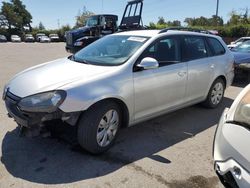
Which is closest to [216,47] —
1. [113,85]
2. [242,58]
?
[113,85]

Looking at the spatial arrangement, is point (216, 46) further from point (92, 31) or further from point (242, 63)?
point (92, 31)

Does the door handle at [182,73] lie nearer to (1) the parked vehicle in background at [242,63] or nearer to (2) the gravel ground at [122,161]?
(2) the gravel ground at [122,161]

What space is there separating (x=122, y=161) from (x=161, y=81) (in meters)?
1.40

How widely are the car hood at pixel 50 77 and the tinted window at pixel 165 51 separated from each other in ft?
2.64

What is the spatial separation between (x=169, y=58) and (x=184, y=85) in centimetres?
55

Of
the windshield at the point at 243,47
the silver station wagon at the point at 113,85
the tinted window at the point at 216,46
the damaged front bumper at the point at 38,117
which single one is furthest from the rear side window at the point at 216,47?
the windshield at the point at 243,47

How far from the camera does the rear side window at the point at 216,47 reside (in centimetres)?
568

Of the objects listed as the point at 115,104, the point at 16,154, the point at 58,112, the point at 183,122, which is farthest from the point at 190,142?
the point at 16,154

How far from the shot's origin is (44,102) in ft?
10.9

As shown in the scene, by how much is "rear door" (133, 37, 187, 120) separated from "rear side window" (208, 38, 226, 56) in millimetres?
1160

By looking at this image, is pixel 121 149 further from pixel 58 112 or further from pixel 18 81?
pixel 18 81

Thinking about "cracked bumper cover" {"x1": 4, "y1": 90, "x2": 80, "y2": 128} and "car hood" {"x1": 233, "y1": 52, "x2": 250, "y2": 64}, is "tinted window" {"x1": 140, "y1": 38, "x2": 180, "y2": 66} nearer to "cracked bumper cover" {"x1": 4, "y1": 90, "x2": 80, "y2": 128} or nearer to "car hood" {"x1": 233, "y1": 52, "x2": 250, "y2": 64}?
"cracked bumper cover" {"x1": 4, "y1": 90, "x2": 80, "y2": 128}

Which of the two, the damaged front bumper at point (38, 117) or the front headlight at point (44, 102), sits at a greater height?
the front headlight at point (44, 102)

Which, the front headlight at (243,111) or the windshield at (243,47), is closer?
the front headlight at (243,111)
